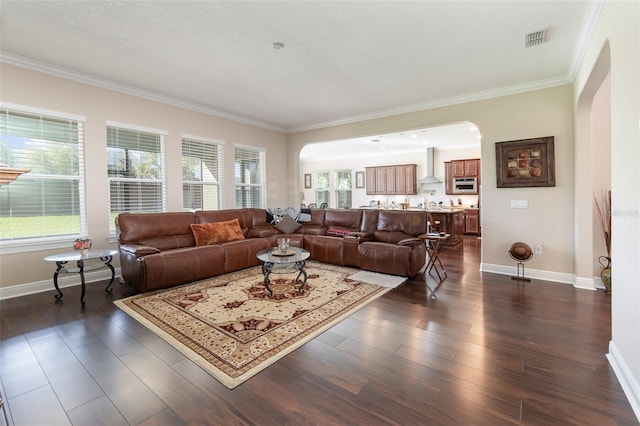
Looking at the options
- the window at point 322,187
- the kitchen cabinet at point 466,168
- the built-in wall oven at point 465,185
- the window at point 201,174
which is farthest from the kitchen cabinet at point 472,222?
the window at point 201,174

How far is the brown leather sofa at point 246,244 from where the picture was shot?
3.81 m

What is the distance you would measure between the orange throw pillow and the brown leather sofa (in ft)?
0.49

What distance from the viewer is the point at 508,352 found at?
2273 mm

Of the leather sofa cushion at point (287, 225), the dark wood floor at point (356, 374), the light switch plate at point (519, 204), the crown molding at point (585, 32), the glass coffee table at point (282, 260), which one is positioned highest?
the crown molding at point (585, 32)

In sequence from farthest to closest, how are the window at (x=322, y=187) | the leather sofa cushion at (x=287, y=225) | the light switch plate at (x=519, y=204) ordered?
the window at (x=322, y=187), the leather sofa cushion at (x=287, y=225), the light switch plate at (x=519, y=204)

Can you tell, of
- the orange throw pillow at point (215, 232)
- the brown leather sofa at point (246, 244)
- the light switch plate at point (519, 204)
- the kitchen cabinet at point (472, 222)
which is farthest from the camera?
the kitchen cabinet at point (472, 222)

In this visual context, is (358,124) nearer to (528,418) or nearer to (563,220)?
(563,220)

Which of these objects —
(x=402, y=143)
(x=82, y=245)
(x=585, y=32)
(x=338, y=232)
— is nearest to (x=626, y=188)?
(x=585, y=32)

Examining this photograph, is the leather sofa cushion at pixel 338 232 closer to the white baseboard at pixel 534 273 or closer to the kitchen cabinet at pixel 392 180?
the white baseboard at pixel 534 273

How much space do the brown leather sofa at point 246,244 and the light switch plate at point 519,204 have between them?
1.30 m

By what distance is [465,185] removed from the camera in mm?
8805

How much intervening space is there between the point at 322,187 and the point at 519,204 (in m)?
8.17

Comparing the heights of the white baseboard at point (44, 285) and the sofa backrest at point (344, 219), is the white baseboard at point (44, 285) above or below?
below

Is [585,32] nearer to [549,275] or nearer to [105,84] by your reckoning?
[549,275]
